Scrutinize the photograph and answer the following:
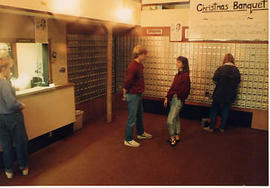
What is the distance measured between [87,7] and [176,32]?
1.87 metres

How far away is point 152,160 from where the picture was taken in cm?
339

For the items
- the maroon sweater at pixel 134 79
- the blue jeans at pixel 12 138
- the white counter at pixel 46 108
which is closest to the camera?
the blue jeans at pixel 12 138

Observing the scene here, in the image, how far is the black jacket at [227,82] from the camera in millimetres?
4206

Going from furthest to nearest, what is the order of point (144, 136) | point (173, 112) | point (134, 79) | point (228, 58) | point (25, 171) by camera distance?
point (228, 58) → point (144, 136) → point (173, 112) → point (134, 79) → point (25, 171)

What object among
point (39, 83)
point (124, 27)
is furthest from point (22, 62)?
point (124, 27)

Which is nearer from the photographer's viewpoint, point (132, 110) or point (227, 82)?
point (132, 110)

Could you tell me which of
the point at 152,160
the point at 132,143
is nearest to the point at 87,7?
the point at 132,143

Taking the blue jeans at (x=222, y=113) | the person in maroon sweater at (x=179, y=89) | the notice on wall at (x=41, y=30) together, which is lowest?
the blue jeans at (x=222, y=113)


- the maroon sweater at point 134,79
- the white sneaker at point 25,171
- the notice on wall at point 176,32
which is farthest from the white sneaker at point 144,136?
the notice on wall at point 176,32

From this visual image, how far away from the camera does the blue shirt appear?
261 cm

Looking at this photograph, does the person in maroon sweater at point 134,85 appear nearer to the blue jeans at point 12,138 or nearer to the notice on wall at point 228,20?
the blue jeans at point 12,138

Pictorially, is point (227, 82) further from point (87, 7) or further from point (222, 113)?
point (87, 7)

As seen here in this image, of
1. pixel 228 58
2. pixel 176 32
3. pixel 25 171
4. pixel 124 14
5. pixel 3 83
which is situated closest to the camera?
pixel 3 83

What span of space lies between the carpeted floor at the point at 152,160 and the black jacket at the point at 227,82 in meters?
0.59
